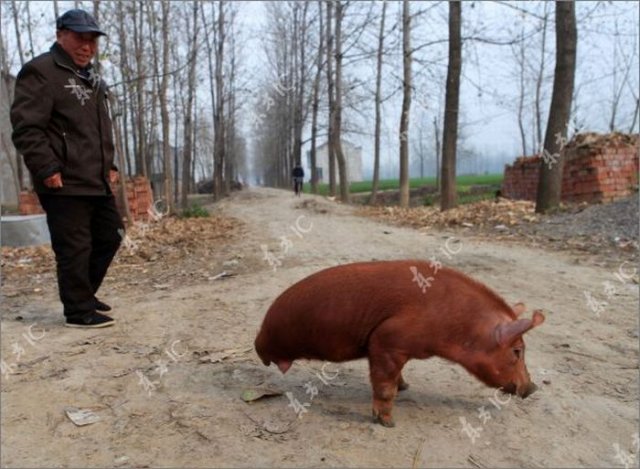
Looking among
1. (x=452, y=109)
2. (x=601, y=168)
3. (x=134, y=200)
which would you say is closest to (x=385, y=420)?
(x=134, y=200)

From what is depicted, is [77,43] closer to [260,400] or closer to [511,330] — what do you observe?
[260,400]

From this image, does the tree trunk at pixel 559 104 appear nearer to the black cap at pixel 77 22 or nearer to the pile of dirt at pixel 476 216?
the pile of dirt at pixel 476 216

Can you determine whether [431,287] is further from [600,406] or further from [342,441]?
[600,406]

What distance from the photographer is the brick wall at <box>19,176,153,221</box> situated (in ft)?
43.4

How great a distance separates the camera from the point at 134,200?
43.7 ft

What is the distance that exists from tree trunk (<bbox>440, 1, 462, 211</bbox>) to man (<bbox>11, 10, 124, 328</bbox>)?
11401 millimetres

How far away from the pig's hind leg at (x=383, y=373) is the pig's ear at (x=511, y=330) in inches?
16.9

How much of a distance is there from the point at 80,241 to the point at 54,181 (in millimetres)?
474

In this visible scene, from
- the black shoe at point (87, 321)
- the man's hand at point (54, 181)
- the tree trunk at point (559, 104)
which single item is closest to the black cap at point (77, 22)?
the man's hand at point (54, 181)

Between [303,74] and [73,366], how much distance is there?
99.4ft

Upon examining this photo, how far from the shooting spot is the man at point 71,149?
3.76 m

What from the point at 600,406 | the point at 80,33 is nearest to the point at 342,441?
the point at 600,406

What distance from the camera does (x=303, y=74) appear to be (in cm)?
3209

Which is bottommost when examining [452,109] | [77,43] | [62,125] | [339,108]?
[62,125]
